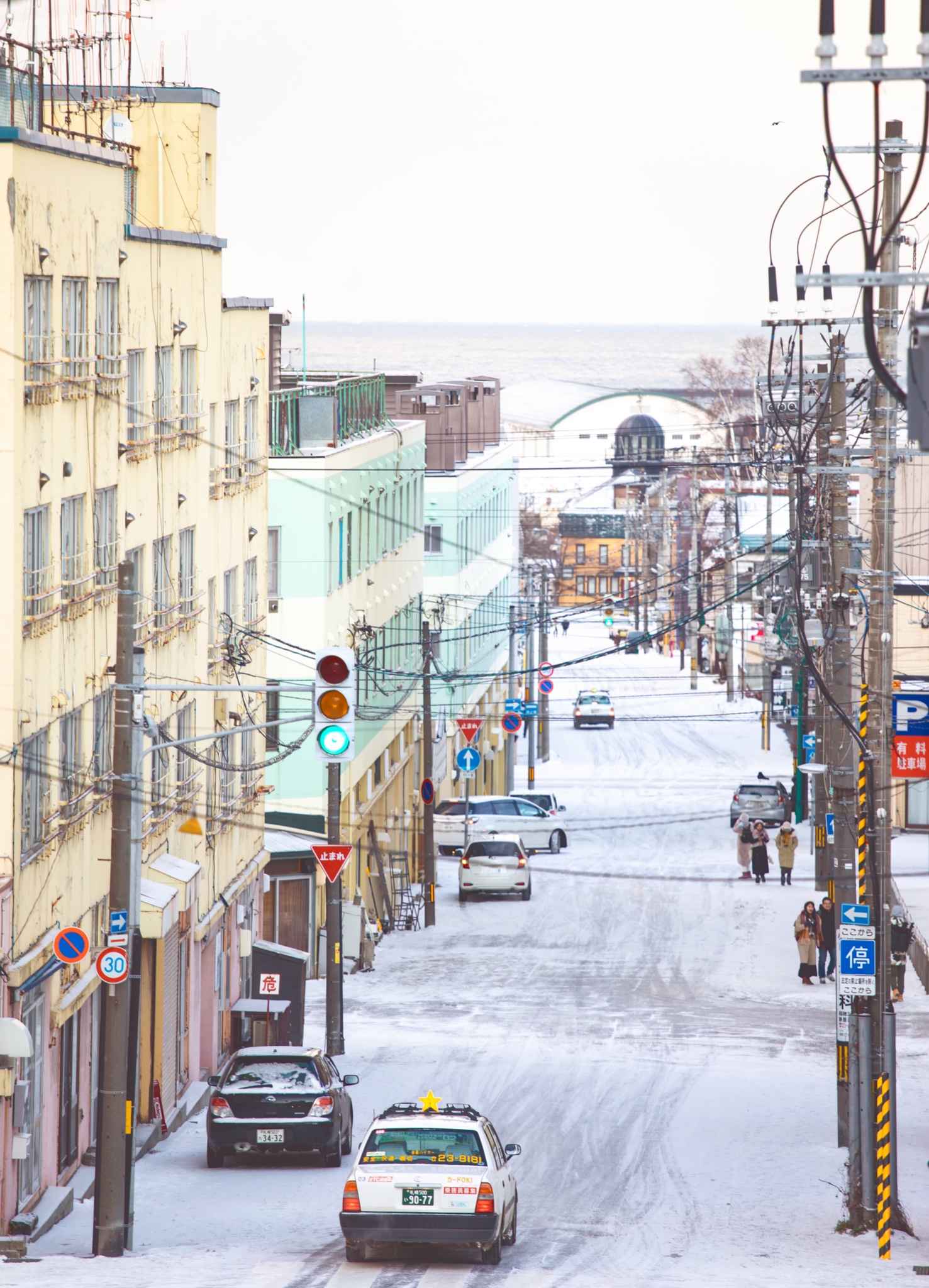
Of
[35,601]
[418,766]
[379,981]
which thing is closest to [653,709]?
[418,766]

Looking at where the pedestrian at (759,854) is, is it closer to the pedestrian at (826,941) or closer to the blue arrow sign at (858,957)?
the pedestrian at (826,941)

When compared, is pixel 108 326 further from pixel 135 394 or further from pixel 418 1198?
pixel 418 1198

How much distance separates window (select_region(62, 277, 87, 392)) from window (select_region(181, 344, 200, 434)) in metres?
5.71

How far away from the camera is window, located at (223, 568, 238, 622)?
3070 centimetres

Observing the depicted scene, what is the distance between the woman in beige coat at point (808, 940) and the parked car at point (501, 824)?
55.0 feet

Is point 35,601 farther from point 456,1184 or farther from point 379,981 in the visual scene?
point 379,981

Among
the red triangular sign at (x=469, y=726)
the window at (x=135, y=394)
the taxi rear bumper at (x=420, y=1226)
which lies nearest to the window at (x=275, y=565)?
the red triangular sign at (x=469, y=726)

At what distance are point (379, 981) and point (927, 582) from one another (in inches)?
768

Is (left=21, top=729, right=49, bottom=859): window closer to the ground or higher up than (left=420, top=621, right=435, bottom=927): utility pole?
higher up

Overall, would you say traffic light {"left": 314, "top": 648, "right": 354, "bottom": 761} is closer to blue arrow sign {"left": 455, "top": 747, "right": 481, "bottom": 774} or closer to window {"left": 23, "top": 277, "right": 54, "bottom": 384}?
window {"left": 23, "top": 277, "right": 54, "bottom": 384}

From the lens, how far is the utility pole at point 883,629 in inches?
750

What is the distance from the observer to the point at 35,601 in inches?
747

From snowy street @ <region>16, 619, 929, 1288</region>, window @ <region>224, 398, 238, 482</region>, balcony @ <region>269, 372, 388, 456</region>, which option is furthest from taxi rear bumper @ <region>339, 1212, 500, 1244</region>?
balcony @ <region>269, 372, 388, 456</region>

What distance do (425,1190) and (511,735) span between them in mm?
55192
